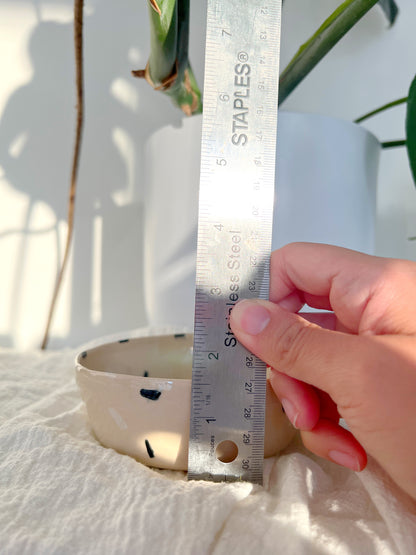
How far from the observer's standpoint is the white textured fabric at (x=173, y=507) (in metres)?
0.20

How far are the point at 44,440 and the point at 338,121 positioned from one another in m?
0.39

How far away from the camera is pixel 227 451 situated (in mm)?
280

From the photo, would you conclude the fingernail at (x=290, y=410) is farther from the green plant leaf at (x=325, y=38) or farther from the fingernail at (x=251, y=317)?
the green plant leaf at (x=325, y=38)

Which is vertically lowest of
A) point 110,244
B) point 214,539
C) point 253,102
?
point 214,539

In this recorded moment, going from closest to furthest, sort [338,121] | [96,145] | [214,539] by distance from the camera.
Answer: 1. [214,539]
2. [338,121]
3. [96,145]

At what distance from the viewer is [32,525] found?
0.21 metres

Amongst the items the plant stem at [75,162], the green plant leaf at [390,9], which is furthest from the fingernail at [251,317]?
the green plant leaf at [390,9]

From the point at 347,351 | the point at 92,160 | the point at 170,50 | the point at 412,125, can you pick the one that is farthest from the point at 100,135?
the point at 347,351

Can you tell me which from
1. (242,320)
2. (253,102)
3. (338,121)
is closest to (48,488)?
(242,320)

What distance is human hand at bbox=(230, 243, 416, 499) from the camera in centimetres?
21

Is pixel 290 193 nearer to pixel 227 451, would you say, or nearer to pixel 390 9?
pixel 227 451

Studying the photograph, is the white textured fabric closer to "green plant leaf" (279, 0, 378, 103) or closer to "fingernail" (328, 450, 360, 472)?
"fingernail" (328, 450, 360, 472)

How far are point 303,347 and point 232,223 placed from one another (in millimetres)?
93

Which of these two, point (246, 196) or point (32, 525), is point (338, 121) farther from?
point (32, 525)
